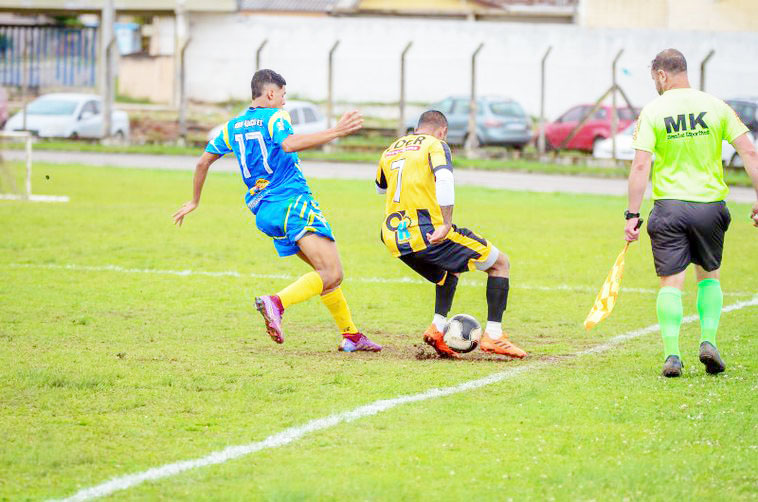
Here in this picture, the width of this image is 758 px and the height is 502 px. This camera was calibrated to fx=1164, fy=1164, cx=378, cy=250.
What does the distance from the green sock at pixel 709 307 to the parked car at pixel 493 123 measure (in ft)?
89.4

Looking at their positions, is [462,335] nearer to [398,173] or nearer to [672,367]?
[398,173]

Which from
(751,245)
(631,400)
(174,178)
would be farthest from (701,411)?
(174,178)

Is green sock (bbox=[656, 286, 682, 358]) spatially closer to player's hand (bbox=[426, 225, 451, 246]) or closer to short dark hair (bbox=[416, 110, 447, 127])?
player's hand (bbox=[426, 225, 451, 246])

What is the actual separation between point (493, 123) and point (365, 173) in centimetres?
657

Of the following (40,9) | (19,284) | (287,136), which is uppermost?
(40,9)

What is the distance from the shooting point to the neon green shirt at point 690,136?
7.45m

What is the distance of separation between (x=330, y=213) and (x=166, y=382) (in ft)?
41.4

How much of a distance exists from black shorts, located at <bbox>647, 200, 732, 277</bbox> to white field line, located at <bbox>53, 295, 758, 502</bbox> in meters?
1.15

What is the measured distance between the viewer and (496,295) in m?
8.42

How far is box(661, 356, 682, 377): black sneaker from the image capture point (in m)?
7.36

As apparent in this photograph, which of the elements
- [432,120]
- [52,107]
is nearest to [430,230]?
[432,120]

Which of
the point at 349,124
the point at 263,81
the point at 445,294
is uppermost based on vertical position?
the point at 263,81

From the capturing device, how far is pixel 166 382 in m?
7.20

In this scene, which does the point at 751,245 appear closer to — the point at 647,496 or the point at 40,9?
the point at 647,496
